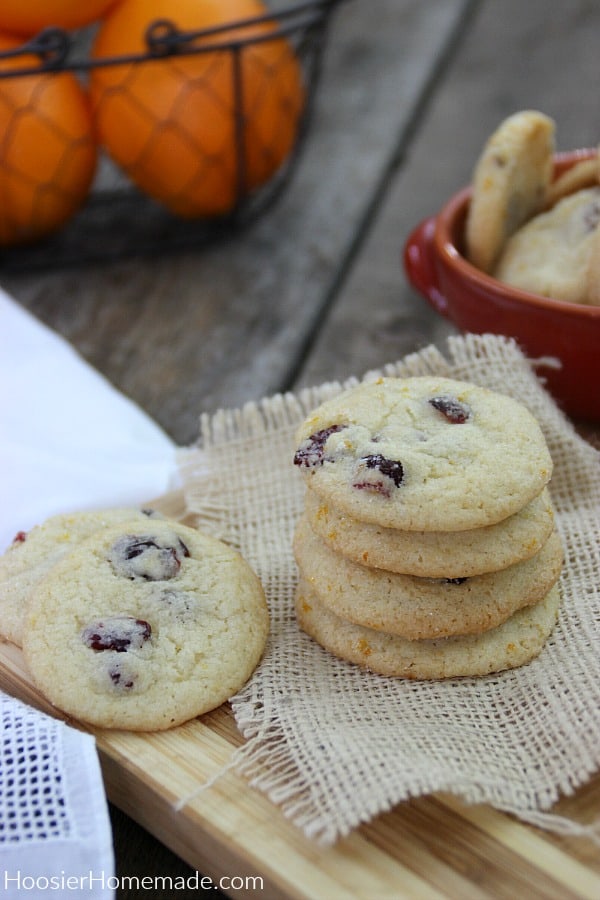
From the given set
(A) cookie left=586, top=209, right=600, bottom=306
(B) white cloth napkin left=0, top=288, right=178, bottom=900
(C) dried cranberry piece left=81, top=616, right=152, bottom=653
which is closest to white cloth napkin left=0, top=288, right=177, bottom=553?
(B) white cloth napkin left=0, top=288, right=178, bottom=900

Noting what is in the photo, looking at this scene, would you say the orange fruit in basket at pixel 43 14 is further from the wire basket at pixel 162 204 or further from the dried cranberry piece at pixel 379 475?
the dried cranberry piece at pixel 379 475

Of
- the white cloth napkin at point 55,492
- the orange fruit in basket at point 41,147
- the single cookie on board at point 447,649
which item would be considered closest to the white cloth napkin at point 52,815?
the white cloth napkin at point 55,492

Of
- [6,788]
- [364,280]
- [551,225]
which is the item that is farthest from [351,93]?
[6,788]

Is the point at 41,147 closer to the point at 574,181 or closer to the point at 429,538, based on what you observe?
the point at 574,181

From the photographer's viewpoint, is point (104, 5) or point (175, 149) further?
point (175, 149)

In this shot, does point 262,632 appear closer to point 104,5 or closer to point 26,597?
point 26,597

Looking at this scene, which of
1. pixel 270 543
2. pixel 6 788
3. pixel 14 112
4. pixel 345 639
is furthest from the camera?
pixel 14 112

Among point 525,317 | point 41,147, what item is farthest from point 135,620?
point 41,147
